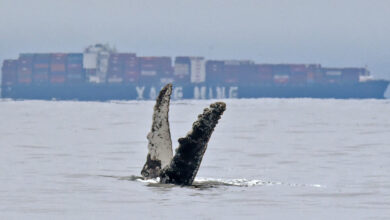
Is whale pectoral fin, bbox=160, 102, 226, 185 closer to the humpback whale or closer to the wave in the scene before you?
the humpback whale

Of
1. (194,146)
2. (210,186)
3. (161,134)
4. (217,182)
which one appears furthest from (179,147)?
(217,182)

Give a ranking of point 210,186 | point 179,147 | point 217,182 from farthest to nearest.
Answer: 1. point 217,182
2. point 210,186
3. point 179,147

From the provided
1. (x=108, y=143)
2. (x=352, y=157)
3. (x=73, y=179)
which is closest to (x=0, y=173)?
(x=73, y=179)

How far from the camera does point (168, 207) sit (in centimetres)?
1681

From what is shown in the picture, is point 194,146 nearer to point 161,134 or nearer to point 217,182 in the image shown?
point 161,134

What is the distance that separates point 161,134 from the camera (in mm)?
19906

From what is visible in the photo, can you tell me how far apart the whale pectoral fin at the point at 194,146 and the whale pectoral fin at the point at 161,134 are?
1.39 ft

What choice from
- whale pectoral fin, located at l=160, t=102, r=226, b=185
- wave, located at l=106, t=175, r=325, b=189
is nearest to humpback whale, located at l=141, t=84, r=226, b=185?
whale pectoral fin, located at l=160, t=102, r=226, b=185

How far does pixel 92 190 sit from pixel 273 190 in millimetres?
3950

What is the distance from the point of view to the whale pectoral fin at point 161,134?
65.2ft

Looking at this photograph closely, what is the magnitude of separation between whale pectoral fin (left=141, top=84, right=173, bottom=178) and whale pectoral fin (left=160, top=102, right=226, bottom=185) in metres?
0.42

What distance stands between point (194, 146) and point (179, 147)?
31cm

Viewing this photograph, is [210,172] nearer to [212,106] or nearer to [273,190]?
[273,190]

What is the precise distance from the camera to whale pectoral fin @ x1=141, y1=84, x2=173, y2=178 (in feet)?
65.2
